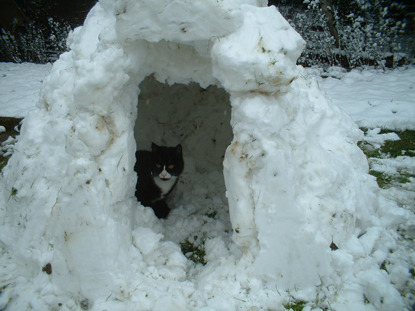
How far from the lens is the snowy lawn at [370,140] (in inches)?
113

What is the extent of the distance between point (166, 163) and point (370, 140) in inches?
122

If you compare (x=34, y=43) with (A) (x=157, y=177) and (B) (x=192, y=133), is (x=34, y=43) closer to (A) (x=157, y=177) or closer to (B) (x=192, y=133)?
(B) (x=192, y=133)

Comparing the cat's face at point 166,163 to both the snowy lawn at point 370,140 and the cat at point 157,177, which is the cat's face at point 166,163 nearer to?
the cat at point 157,177

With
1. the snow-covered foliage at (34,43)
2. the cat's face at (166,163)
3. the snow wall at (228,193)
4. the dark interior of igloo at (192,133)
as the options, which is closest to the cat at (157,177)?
the cat's face at (166,163)

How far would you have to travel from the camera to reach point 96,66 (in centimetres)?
229

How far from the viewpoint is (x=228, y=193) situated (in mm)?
2562

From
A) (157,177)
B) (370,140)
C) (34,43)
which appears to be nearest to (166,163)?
(157,177)

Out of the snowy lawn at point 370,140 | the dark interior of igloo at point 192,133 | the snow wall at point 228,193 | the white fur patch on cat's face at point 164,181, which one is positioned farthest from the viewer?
the dark interior of igloo at point 192,133

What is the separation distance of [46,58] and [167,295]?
8.59 metres

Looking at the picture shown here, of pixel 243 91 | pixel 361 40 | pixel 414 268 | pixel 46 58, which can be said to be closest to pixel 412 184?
pixel 414 268

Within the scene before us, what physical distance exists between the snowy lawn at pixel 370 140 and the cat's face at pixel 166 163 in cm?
51

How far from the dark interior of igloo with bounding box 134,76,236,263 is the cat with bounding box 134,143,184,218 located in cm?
23

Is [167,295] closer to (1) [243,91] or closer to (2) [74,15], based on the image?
(1) [243,91]

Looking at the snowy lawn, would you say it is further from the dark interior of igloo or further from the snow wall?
the snow wall
